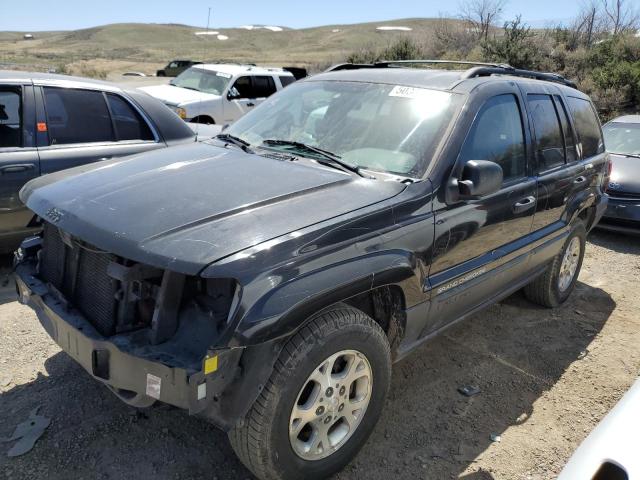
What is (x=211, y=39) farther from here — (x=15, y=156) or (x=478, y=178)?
(x=478, y=178)

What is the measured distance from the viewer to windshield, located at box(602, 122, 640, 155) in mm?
8141

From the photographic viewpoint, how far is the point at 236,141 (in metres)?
3.56

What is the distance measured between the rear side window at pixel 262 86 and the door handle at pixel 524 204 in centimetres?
885

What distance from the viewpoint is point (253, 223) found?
2.29m

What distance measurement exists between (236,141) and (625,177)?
5.98 meters

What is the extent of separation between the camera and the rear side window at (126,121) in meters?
4.92

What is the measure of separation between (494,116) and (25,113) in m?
3.70

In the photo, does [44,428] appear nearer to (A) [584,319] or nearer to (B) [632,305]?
(A) [584,319]

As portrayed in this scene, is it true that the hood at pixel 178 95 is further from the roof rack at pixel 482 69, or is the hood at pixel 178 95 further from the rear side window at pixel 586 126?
the rear side window at pixel 586 126

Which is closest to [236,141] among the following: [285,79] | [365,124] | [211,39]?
[365,124]

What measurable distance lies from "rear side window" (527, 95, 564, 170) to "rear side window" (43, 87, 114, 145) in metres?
3.54

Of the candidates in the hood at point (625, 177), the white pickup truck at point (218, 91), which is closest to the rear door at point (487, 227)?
the hood at point (625, 177)

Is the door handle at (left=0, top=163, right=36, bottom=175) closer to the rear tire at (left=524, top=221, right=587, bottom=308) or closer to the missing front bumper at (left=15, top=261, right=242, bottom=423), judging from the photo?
the missing front bumper at (left=15, top=261, right=242, bottom=423)

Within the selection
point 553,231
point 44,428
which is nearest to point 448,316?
point 553,231
